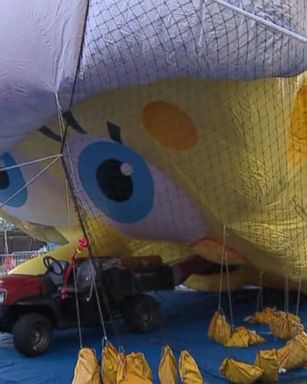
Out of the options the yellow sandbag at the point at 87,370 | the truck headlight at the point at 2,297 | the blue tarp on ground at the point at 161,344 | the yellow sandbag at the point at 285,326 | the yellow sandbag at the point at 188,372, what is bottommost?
the blue tarp on ground at the point at 161,344

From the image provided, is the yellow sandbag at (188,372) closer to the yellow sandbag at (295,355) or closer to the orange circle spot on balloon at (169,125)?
the yellow sandbag at (295,355)

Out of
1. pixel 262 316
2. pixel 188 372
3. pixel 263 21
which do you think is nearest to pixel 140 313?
pixel 262 316

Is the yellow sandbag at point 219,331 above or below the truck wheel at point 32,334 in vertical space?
below

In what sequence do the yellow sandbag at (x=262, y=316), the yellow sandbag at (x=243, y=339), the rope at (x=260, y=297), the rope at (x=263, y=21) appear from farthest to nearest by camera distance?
the rope at (x=260, y=297), the yellow sandbag at (x=262, y=316), the yellow sandbag at (x=243, y=339), the rope at (x=263, y=21)

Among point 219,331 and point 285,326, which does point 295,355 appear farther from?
point 219,331

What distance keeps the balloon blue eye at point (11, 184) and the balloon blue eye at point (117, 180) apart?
895 mm

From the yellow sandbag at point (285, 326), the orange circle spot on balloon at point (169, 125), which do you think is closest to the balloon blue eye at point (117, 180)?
the orange circle spot on balloon at point (169, 125)

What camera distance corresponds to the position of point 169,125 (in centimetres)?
604

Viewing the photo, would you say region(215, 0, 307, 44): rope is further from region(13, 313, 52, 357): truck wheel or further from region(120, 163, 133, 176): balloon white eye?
region(13, 313, 52, 357): truck wheel

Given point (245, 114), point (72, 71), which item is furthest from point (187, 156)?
point (72, 71)

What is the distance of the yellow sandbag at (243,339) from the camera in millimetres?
6613

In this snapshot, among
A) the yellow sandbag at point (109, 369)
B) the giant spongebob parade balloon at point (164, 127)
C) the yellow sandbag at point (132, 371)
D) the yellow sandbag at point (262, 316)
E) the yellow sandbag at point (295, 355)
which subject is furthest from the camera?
the yellow sandbag at point (262, 316)

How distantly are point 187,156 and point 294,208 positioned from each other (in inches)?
50.2

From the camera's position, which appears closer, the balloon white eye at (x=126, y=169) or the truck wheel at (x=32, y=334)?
the truck wheel at (x=32, y=334)
